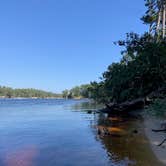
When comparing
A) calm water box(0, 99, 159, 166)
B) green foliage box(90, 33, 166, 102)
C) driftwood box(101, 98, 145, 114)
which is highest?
green foliage box(90, 33, 166, 102)

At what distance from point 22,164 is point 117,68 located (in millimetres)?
20565

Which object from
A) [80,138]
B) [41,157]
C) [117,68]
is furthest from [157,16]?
[41,157]

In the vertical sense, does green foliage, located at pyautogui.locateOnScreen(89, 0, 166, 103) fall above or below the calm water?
above

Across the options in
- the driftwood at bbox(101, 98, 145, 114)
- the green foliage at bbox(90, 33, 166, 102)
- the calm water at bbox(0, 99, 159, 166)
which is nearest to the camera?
the calm water at bbox(0, 99, 159, 166)

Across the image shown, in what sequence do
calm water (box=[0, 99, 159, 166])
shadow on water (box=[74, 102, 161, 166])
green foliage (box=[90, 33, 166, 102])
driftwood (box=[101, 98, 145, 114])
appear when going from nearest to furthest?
shadow on water (box=[74, 102, 161, 166]) < calm water (box=[0, 99, 159, 166]) < green foliage (box=[90, 33, 166, 102]) < driftwood (box=[101, 98, 145, 114])

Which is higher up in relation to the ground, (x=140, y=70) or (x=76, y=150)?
(x=140, y=70)

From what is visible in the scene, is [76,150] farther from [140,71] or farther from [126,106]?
[126,106]

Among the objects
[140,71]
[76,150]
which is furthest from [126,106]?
[76,150]

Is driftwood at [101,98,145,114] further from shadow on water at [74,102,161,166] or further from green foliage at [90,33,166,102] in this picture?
shadow on water at [74,102,161,166]

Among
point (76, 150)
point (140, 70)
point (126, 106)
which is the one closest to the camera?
point (76, 150)

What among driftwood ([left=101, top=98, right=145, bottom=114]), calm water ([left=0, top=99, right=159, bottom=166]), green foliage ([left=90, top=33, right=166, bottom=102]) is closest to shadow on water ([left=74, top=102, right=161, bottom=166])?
→ calm water ([left=0, top=99, right=159, bottom=166])

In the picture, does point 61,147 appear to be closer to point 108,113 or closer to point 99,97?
point 108,113

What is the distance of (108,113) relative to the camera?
39750 mm

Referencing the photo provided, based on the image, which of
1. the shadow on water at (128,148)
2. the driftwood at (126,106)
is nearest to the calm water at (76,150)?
the shadow on water at (128,148)
